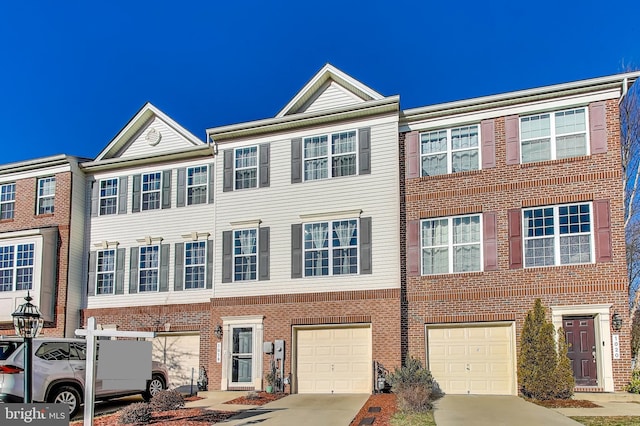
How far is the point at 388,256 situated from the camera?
62.5ft

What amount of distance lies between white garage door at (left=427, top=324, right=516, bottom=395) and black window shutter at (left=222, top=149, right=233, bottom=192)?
7982 mm

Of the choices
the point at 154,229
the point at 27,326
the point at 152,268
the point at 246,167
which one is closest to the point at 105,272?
the point at 152,268

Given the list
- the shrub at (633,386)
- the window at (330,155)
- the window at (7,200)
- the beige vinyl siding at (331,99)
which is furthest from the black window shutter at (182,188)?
the shrub at (633,386)

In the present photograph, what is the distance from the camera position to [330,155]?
20312 mm

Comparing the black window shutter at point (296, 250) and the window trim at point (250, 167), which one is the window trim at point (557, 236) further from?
the window trim at point (250, 167)

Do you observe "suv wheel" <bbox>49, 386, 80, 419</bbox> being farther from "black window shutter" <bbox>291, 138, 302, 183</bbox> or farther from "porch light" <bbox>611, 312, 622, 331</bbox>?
"porch light" <bbox>611, 312, 622, 331</bbox>

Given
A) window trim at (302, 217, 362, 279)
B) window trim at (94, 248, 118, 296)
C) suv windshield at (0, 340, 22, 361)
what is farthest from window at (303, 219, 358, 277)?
suv windshield at (0, 340, 22, 361)

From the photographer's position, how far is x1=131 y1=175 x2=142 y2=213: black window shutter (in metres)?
23.7

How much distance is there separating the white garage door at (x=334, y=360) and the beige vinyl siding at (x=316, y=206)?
4.42 feet

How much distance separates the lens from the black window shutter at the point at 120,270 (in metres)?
23.4

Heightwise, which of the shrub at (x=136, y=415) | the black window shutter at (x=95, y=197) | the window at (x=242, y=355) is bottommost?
the shrub at (x=136, y=415)

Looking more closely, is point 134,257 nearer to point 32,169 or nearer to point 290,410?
point 32,169

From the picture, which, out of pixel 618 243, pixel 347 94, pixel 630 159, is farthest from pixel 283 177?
pixel 630 159

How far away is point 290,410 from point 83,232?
1251cm
